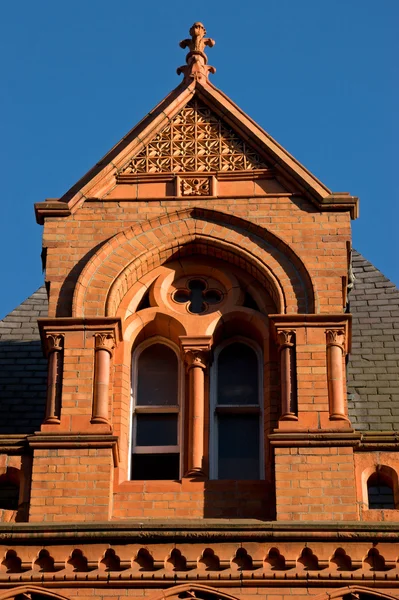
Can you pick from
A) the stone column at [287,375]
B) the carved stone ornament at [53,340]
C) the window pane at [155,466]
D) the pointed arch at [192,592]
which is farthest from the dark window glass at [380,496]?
the carved stone ornament at [53,340]

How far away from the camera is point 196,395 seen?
2559cm

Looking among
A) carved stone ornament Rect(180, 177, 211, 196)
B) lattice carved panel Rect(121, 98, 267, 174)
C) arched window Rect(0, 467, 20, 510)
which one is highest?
lattice carved panel Rect(121, 98, 267, 174)

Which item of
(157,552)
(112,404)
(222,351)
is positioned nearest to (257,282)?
(222,351)

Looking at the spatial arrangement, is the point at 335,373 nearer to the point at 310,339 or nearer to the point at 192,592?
the point at 310,339

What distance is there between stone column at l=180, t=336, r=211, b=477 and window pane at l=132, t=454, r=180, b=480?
0.35m

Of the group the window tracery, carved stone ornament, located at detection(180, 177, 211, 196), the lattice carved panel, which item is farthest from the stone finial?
the window tracery

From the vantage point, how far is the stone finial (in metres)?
28.6

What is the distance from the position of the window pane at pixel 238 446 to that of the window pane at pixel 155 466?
0.55 meters

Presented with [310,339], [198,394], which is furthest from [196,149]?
[198,394]

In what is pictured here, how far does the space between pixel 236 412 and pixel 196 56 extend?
563 cm

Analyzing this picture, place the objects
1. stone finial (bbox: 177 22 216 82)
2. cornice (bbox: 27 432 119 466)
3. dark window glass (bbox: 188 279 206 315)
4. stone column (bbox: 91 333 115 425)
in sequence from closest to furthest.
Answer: cornice (bbox: 27 432 119 466) → stone column (bbox: 91 333 115 425) → dark window glass (bbox: 188 279 206 315) → stone finial (bbox: 177 22 216 82)

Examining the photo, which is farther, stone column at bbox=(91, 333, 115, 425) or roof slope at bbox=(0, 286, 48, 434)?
roof slope at bbox=(0, 286, 48, 434)

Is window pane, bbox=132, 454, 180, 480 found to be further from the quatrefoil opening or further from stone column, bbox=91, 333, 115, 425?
the quatrefoil opening

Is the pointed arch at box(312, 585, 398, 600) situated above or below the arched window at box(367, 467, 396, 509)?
below
